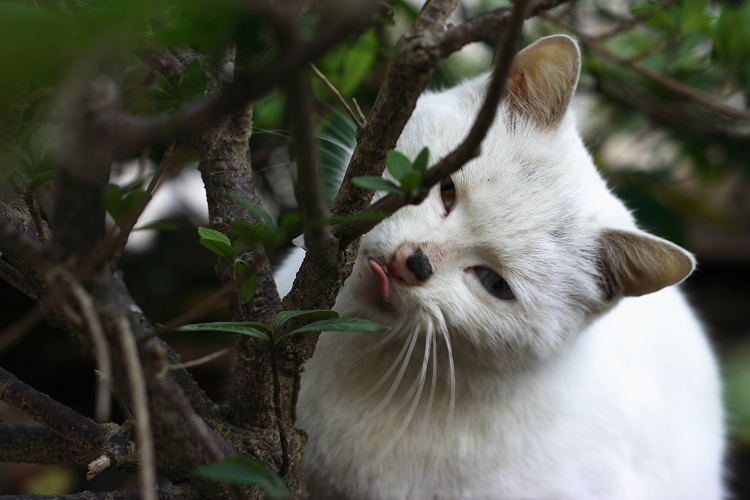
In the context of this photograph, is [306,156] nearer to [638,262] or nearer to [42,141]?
[42,141]

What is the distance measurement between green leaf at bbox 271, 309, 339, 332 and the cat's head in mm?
307

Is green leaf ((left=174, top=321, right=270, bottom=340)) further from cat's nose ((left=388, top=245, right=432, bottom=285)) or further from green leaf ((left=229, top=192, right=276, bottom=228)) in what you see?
cat's nose ((left=388, top=245, right=432, bottom=285))

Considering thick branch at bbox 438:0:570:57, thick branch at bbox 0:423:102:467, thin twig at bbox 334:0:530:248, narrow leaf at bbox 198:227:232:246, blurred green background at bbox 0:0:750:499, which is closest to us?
thin twig at bbox 334:0:530:248

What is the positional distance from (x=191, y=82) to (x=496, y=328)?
686 millimetres

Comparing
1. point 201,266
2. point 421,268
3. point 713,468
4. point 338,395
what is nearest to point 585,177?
point 421,268

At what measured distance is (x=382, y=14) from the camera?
1215mm

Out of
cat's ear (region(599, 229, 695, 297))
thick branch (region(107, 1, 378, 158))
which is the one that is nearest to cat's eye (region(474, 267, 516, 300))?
cat's ear (region(599, 229, 695, 297))

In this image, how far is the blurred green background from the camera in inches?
42.6

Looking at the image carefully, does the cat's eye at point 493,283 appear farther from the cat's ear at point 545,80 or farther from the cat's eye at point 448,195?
the cat's ear at point 545,80

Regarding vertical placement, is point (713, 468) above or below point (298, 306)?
below

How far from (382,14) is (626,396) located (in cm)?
101

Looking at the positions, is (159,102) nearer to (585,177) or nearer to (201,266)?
(585,177)

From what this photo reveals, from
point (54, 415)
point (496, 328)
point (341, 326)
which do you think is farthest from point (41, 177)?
point (496, 328)

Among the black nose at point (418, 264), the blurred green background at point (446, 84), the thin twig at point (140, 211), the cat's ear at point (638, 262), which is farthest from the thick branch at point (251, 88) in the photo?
the cat's ear at point (638, 262)
